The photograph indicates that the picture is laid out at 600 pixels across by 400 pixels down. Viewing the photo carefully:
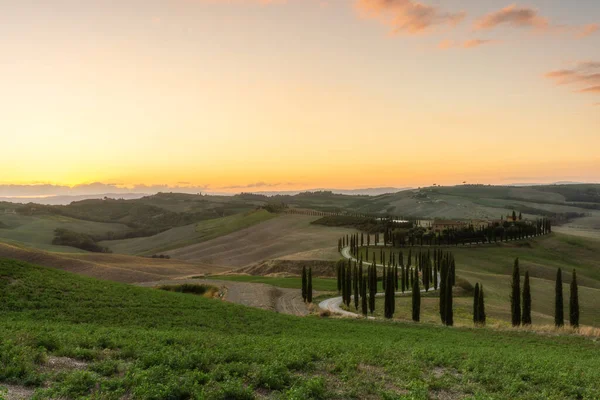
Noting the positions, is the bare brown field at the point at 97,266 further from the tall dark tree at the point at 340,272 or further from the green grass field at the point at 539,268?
the green grass field at the point at 539,268

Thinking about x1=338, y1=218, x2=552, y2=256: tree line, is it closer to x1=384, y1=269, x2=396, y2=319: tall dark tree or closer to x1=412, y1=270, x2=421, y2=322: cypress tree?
x1=384, y1=269, x2=396, y2=319: tall dark tree

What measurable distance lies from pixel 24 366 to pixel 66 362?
77.2 inches

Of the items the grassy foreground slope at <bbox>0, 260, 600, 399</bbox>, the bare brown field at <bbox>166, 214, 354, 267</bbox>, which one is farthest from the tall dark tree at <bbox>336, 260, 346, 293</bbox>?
the bare brown field at <bbox>166, 214, 354, 267</bbox>

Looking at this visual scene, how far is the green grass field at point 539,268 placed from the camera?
66625 mm

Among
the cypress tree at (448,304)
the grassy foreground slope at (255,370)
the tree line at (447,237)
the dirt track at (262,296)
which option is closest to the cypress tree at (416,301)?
the cypress tree at (448,304)

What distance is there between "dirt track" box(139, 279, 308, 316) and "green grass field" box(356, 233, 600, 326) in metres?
28.6

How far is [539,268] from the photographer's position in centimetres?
10581

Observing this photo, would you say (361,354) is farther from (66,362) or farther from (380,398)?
(66,362)

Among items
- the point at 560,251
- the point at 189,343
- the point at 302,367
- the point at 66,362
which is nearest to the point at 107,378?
the point at 66,362

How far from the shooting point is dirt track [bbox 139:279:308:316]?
61500 mm

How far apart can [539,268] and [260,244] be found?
331 ft

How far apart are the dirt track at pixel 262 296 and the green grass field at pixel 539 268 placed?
28607 millimetres

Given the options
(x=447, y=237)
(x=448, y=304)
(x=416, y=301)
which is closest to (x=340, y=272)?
(x=416, y=301)

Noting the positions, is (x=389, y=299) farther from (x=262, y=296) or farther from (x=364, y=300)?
(x=262, y=296)
